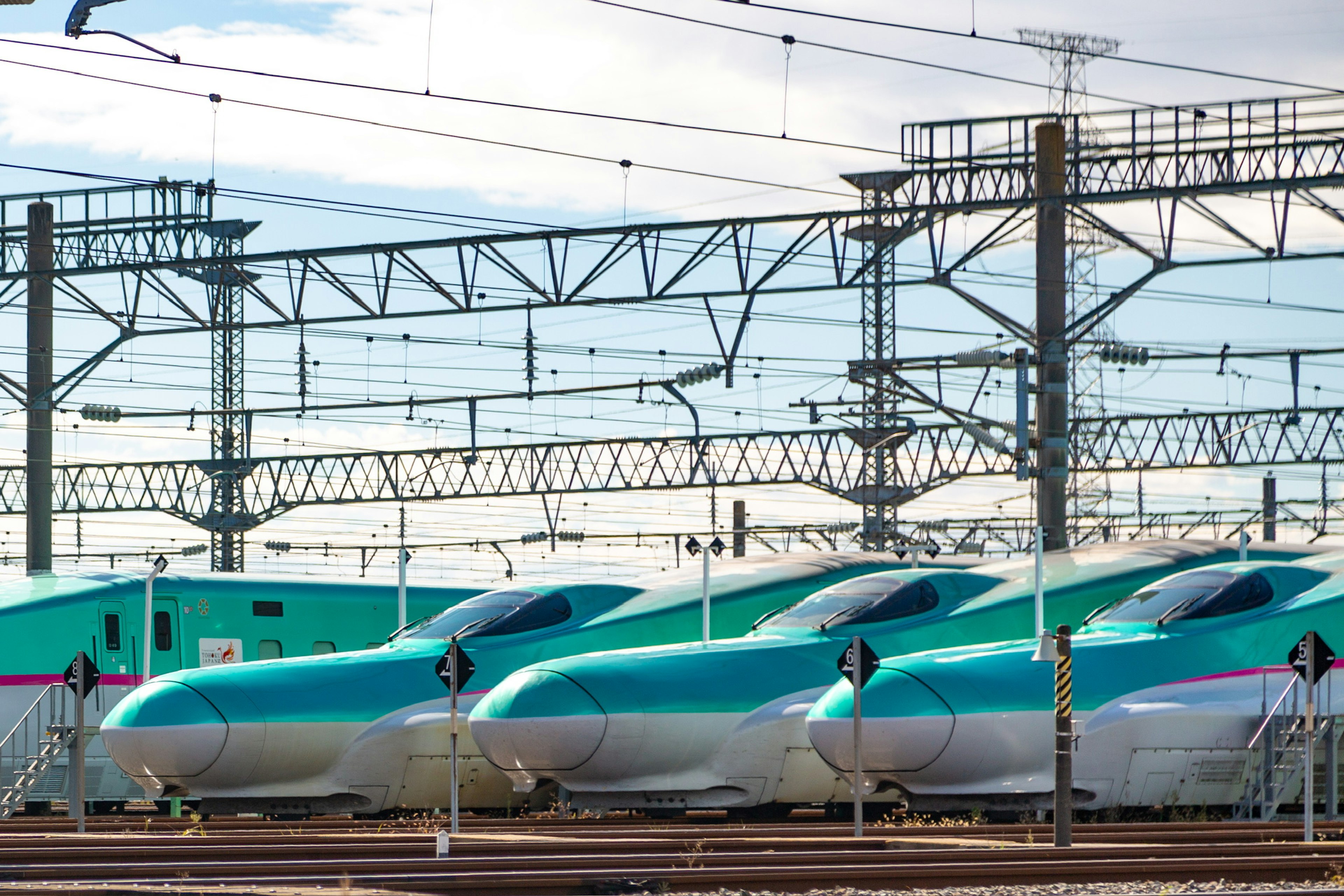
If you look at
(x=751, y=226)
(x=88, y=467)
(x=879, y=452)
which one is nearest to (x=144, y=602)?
(x=751, y=226)

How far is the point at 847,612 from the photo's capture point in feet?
77.8

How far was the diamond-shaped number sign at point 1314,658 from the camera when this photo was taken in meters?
18.1

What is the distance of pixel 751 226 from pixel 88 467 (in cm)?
3236

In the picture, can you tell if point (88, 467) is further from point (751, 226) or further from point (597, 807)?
point (597, 807)

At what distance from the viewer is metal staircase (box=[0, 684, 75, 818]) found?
25422mm

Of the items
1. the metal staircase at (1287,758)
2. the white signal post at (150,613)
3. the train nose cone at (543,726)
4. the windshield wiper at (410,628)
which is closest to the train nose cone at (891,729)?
the train nose cone at (543,726)

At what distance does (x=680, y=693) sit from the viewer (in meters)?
21.9

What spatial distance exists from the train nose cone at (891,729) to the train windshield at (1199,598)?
11.3ft

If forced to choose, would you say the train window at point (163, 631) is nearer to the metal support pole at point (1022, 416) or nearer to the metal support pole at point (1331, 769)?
the metal support pole at point (1022, 416)

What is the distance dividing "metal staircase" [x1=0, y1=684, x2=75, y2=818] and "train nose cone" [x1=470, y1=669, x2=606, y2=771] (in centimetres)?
726

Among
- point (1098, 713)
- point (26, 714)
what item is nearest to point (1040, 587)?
point (1098, 713)

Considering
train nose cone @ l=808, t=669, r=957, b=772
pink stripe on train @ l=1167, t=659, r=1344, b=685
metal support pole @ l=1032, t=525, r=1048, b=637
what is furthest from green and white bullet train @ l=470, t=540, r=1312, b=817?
pink stripe on train @ l=1167, t=659, r=1344, b=685

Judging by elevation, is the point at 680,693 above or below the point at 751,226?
below

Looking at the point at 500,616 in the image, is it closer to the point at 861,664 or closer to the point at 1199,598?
the point at 861,664
